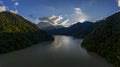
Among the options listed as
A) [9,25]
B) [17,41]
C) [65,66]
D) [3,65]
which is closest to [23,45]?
[17,41]

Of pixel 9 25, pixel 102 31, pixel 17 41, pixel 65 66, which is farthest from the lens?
pixel 9 25

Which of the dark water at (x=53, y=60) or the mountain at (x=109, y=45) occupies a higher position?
the mountain at (x=109, y=45)

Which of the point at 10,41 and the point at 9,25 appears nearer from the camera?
the point at 10,41

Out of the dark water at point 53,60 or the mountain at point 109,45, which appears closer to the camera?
the dark water at point 53,60

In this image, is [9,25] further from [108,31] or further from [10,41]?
[108,31]

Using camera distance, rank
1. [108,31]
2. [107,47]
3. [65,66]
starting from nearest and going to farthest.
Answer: [65,66], [107,47], [108,31]

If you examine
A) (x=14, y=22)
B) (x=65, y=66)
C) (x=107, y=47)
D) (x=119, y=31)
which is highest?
(x=14, y=22)

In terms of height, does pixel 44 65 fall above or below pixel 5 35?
below

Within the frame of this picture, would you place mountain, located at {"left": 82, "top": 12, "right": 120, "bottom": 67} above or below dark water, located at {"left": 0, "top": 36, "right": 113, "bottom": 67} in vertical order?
above

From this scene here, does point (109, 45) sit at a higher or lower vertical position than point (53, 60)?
higher

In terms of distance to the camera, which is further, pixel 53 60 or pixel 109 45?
pixel 109 45

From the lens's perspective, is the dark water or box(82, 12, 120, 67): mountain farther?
box(82, 12, 120, 67): mountain
